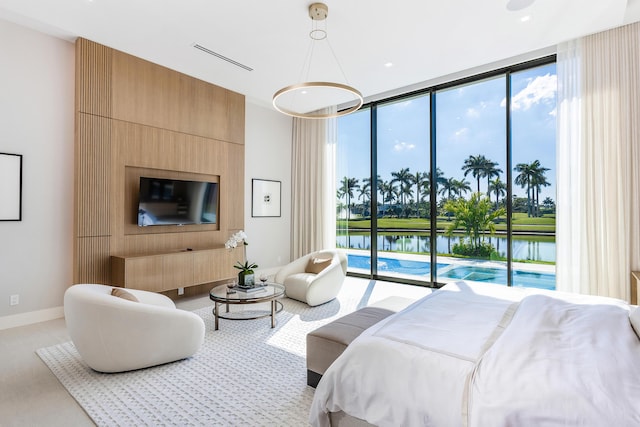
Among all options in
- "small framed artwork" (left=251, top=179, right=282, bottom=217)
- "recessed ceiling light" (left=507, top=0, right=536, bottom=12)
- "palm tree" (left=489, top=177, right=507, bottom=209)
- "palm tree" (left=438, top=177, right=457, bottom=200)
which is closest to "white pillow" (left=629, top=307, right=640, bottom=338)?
"recessed ceiling light" (left=507, top=0, right=536, bottom=12)

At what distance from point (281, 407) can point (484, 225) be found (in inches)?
180

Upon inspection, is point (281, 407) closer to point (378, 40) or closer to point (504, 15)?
point (378, 40)

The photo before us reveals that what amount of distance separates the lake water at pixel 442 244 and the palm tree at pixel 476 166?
109 cm

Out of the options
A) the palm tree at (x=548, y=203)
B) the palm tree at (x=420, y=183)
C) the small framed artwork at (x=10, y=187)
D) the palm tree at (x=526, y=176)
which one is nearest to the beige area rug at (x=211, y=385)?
the small framed artwork at (x=10, y=187)

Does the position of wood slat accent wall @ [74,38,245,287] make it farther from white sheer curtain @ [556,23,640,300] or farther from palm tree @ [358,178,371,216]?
white sheer curtain @ [556,23,640,300]

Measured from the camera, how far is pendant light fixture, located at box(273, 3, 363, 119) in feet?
11.0

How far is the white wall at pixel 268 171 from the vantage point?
6074mm

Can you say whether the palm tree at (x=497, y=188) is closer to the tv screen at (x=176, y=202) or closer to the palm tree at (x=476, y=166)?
the palm tree at (x=476, y=166)

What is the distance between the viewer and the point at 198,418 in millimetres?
2021

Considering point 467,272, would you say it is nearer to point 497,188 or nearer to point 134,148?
point 497,188

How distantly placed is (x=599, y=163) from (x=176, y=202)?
5402 mm

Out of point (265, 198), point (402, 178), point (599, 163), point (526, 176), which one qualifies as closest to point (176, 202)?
point (265, 198)

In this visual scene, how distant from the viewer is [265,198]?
6.35m

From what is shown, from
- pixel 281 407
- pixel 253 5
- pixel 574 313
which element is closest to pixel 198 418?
pixel 281 407
